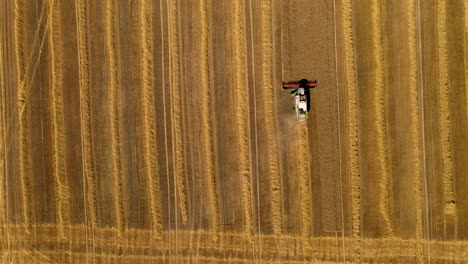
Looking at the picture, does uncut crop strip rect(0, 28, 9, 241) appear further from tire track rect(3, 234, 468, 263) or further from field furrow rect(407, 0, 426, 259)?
field furrow rect(407, 0, 426, 259)

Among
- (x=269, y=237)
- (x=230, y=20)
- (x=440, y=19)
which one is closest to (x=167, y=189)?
(x=269, y=237)

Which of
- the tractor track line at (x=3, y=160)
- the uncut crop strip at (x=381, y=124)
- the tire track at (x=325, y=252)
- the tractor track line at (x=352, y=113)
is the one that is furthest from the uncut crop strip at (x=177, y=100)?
the uncut crop strip at (x=381, y=124)

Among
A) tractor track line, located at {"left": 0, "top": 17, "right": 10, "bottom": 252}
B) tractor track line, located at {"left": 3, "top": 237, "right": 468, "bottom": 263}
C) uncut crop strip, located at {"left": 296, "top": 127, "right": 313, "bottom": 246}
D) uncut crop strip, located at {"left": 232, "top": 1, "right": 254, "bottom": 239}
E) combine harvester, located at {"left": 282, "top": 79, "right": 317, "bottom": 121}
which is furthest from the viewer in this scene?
tractor track line, located at {"left": 0, "top": 17, "right": 10, "bottom": 252}

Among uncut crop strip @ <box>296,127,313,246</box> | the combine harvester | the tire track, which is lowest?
the tire track

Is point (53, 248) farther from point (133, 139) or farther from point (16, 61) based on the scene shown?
point (16, 61)

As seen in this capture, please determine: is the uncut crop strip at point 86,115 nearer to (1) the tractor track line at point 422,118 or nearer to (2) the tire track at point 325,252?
(2) the tire track at point 325,252

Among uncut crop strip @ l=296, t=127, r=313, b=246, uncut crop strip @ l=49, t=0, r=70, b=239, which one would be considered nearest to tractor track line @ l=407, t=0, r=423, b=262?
uncut crop strip @ l=296, t=127, r=313, b=246

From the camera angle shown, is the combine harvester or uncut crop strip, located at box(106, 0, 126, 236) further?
uncut crop strip, located at box(106, 0, 126, 236)
